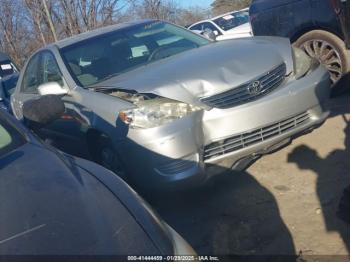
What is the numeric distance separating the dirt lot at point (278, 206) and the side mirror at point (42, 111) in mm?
1271

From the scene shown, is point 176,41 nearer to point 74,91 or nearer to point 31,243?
point 74,91

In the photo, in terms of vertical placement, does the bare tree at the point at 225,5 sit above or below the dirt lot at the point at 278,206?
below

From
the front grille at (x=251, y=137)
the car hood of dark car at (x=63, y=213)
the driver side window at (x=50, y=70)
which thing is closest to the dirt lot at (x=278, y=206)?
the front grille at (x=251, y=137)

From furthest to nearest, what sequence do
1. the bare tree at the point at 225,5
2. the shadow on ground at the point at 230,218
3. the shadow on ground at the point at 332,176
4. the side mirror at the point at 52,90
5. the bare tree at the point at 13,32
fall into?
the bare tree at the point at 225,5 → the bare tree at the point at 13,32 → the side mirror at the point at 52,90 → the shadow on ground at the point at 230,218 → the shadow on ground at the point at 332,176

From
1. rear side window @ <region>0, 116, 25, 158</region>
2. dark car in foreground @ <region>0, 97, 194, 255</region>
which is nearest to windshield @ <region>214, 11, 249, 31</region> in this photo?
rear side window @ <region>0, 116, 25, 158</region>

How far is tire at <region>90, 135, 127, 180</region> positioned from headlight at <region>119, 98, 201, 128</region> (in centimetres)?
42

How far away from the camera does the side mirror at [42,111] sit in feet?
11.3

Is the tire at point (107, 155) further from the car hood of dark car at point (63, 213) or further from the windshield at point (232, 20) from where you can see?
the windshield at point (232, 20)

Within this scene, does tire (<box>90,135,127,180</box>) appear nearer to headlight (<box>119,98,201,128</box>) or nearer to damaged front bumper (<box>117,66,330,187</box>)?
damaged front bumper (<box>117,66,330,187</box>)

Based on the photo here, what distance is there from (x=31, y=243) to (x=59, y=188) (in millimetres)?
474

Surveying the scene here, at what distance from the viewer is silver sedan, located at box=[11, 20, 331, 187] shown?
12.9 feet

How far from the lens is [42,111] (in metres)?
3.45

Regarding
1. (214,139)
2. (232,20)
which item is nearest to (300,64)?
(214,139)

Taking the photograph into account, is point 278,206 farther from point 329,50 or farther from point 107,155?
point 329,50
